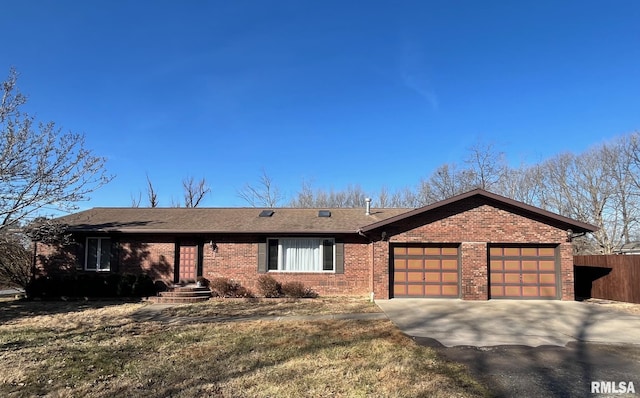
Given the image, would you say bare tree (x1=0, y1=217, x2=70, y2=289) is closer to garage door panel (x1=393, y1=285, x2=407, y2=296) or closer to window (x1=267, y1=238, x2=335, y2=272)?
window (x1=267, y1=238, x2=335, y2=272)

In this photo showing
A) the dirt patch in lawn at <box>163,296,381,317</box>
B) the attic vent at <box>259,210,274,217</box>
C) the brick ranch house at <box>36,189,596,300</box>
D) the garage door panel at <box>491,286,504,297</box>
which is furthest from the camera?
the attic vent at <box>259,210,274,217</box>

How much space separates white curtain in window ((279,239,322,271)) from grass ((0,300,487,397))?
6.13 m

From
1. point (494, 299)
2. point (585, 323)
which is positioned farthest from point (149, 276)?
point (585, 323)

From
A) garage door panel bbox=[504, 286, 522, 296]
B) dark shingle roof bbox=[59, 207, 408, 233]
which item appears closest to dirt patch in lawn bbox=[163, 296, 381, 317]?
dark shingle roof bbox=[59, 207, 408, 233]

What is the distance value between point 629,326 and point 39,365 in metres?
12.5

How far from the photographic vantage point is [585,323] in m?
10.6

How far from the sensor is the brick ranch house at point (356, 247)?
1484cm

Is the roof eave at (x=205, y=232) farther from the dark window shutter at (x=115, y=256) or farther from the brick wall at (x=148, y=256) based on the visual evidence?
the dark window shutter at (x=115, y=256)

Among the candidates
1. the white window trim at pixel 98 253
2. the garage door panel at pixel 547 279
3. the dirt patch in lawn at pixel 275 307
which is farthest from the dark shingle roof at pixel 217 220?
the garage door panel at pixel 547 279

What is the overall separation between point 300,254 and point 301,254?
0.13ft

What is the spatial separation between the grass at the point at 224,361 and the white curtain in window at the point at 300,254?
613cm

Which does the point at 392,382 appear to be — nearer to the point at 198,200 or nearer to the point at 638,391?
the point at 638,391

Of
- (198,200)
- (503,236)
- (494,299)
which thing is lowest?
(494,299)

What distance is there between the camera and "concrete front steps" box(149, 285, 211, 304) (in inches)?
592
